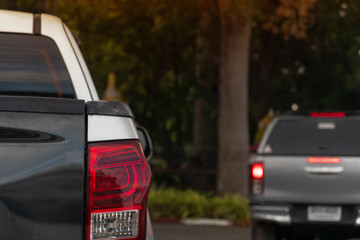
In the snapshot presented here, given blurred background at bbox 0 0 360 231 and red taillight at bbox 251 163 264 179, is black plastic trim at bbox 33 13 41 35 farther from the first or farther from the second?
blurred background at bbox 0 0 360 231

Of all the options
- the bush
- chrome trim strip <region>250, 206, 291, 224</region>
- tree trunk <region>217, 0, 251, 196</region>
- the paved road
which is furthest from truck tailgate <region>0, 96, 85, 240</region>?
tree trunk <region>217, 0, 251, 196</region>

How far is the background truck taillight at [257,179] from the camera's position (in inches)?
435

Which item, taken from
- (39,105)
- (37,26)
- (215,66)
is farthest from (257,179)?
(215,66)

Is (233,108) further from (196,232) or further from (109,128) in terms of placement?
(109,128)

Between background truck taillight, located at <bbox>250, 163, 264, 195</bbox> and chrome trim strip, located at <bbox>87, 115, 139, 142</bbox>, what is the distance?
25.4ft

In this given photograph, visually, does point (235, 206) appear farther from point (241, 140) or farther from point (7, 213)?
point (7, 213)

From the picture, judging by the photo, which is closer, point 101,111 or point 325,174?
point 101,111

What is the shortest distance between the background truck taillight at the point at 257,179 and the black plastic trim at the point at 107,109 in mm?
7718

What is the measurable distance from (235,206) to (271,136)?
7.40 m

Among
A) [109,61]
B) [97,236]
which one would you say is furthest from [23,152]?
[109,61]

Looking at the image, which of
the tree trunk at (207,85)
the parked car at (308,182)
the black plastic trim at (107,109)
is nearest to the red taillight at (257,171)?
the parked car at (308,182)

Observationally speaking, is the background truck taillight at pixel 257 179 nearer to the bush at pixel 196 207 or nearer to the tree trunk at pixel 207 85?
the bush at pixel 196 207

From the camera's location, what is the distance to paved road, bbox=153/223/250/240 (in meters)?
15.2

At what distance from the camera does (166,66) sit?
106 ft
